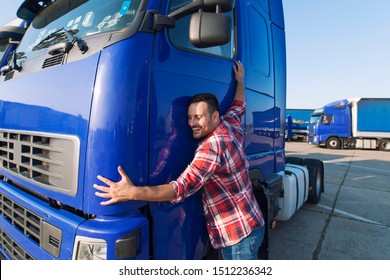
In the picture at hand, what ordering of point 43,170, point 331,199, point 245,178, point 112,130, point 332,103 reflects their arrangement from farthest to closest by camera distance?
point 332,103 → point 331,199 → point 245,178 → point 43,170 → point 112,130

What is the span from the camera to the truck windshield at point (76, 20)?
1.58 metres

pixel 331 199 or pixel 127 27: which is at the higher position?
pixel 127 27

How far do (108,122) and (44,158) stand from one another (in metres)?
0.59

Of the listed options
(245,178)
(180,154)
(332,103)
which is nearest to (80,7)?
(180,154)

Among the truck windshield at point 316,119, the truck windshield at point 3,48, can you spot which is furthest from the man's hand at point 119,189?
the truck windshield at point 316,119

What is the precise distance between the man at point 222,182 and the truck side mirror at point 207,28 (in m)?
0.35

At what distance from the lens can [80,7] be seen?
6.25ft

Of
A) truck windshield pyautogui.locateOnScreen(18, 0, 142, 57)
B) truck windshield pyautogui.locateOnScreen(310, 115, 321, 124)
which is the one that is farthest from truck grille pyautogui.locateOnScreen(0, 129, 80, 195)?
truck windshield pyautogui.locateOnScreen(310, 115, 321, 124)

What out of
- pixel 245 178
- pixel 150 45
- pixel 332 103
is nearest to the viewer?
pixel 150 45

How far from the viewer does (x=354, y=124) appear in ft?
52.3

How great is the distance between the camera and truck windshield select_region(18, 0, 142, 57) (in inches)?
62.4

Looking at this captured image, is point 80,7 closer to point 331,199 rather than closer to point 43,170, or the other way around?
point 43,170

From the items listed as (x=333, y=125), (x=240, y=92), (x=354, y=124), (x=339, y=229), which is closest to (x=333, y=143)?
(x=333, y=125)

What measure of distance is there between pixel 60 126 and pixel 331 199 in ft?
18.2
